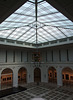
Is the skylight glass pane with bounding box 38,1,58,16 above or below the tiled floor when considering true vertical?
above

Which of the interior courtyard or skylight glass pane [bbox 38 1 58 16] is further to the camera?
the interior courtyard

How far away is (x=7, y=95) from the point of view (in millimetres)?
19234

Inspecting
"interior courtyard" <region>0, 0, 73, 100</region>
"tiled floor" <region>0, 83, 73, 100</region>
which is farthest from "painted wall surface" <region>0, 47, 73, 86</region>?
"tiled floor" <region>0, 83, 73, 100</region>

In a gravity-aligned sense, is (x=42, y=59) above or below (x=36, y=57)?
below

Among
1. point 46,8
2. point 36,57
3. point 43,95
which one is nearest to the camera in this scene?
point 46,8

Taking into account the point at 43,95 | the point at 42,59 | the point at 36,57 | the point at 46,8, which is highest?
the point at 46,8

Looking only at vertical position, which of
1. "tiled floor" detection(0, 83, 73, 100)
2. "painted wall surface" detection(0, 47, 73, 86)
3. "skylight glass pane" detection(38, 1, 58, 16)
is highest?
"skylight glass pane" detection(38, 1, 58, 16)

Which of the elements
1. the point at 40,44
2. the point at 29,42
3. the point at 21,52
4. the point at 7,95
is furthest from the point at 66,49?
the point at 7,95

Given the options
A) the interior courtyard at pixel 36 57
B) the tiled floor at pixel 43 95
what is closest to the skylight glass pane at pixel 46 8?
the interior courtyard at pixel 36 57

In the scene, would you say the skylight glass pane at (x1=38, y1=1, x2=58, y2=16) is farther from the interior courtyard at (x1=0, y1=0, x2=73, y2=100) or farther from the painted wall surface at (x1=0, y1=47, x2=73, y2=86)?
the painted wall surface at (x1=0, y1=47, x2=73, y2=86)

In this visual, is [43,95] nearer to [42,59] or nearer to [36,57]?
[36,57]

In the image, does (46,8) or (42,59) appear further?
(42,59)

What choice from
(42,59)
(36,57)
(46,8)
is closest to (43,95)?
(36,57)

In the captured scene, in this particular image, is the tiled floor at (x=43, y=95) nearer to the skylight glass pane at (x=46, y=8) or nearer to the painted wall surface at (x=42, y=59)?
the painted wall surface at (x=42, y=59)
